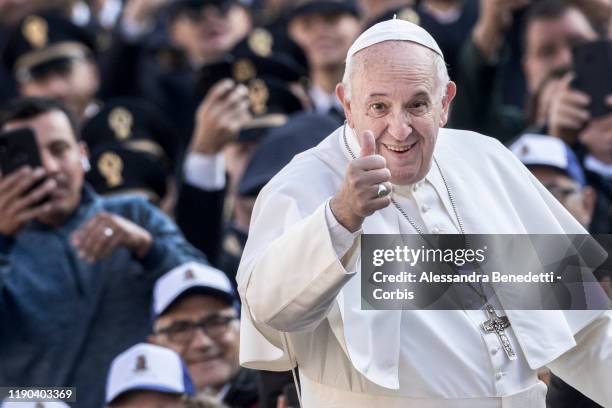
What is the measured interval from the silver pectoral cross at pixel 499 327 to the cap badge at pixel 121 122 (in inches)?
197

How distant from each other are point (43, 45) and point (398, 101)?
627cm

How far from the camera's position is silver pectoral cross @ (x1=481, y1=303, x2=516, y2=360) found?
450 cm

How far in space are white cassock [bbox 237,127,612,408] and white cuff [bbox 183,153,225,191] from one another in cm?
330

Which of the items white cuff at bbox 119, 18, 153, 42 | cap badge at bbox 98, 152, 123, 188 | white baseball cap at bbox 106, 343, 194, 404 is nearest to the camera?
white baseball cap at bbox 106, 343, 194, 404

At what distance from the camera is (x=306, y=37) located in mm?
9672

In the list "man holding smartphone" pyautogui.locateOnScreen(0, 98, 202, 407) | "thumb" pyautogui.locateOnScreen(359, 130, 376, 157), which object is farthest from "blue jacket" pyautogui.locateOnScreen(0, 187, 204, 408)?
"thumb" pyautogui.locateOnScreen(359, 130, 376, 157)

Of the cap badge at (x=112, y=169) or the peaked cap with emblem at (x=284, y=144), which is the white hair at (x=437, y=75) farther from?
the cap badge at (x=112, y=169)

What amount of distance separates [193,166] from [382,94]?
3.85m

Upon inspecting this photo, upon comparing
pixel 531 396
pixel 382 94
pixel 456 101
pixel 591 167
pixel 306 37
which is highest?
pixel 306 37

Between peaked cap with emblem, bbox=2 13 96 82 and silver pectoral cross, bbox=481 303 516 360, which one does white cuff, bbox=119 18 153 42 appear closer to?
peaked cap with emblem, bbox=2 13 96 82

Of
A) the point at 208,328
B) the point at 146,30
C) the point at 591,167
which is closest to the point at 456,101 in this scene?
the point at 591,167

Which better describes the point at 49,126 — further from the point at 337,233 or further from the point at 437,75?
the point at 337,233

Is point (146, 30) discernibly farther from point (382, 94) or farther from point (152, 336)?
point (382, 94)

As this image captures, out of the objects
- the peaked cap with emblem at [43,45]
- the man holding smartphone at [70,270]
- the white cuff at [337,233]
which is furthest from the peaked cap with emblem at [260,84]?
the white cuff at [337,233]
